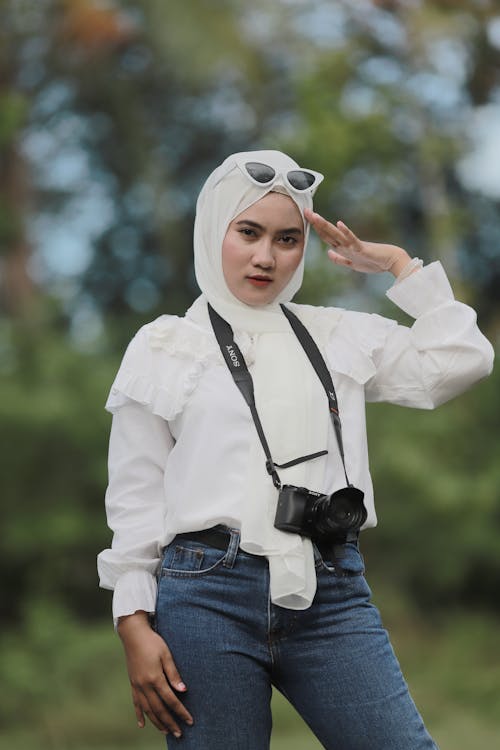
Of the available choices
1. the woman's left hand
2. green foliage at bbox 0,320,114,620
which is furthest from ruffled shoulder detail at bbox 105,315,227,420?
green foliage at bbox 0,320,114,620

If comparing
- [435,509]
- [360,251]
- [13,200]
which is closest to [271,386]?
Answer: [360,251]

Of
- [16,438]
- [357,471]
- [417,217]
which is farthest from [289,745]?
[417,217]

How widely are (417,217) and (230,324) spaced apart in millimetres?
14956

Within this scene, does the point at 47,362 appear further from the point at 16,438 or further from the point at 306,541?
the point at 306,541

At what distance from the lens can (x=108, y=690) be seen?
9.13 m

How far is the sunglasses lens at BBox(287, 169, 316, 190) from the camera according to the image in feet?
8.78

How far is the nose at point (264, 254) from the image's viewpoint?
264 cm

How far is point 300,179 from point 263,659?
3.37 feet

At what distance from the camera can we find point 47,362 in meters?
11.2

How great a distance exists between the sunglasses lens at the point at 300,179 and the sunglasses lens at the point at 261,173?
0.04 m

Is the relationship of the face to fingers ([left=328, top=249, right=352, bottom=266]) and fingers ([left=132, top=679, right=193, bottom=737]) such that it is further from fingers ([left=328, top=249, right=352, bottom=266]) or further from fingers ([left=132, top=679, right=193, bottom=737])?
fingers ([left=132, top=679, right=193, bottom=737])

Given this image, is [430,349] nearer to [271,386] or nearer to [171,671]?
[271,386]

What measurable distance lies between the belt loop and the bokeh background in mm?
5526

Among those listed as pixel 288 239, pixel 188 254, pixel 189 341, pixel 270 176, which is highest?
pixel 188 254
